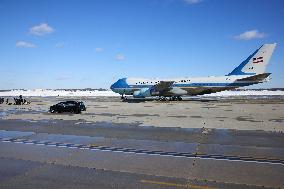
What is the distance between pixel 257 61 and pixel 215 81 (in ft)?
30.7

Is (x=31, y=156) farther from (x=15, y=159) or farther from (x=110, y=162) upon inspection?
(x=110, y=162)

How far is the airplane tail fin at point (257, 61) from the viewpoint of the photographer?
59.0 metres

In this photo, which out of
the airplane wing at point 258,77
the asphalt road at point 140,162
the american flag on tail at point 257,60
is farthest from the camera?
the american flag on tail at point 257,60

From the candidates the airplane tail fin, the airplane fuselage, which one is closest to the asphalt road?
the airplane fuselage

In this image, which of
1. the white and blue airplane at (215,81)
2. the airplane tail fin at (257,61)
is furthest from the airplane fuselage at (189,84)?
the airplane tail fin at (257,61)

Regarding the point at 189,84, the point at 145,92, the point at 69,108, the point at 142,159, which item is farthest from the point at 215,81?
the point at 142,159

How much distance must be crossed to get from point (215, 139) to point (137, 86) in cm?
5060

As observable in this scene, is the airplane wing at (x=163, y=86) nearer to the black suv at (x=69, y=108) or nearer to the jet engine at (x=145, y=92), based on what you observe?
the jet engine at (x=145, y=92)

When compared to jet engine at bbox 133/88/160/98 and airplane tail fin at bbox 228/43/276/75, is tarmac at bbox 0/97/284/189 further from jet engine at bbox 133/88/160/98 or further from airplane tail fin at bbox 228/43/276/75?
airplane tail fin at bbox 228/43/276/75

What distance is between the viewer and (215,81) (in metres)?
61.3

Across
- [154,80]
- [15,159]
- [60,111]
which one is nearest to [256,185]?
[15,159]

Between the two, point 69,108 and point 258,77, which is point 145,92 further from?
point 69,108

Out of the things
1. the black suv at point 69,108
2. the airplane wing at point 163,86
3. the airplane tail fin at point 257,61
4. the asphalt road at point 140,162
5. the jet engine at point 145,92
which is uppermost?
the airplane tail fin at point 257,61

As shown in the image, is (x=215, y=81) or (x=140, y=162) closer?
(x=140, y=162)
